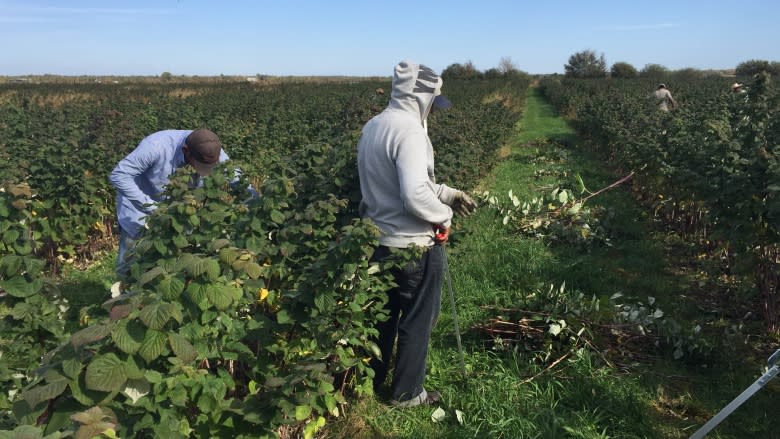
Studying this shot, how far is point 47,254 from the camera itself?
6328 millimetres

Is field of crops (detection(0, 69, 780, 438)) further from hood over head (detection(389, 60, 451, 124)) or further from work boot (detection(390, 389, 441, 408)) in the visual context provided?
hood over head (detection(389, 60, 451, 124))

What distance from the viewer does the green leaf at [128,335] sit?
5.02 ft

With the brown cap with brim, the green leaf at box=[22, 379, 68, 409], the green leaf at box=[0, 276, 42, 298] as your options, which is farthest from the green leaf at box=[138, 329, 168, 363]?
the brown cap with brim

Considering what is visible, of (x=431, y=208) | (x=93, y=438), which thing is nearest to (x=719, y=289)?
(x=431, y=208)

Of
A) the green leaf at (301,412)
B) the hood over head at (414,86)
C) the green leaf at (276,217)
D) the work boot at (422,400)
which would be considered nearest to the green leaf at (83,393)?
the green leaf at (301,412)

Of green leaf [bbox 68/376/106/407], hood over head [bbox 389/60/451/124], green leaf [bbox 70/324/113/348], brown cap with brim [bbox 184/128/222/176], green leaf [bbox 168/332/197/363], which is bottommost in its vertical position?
green leaf [bbox 68/376/106/407]

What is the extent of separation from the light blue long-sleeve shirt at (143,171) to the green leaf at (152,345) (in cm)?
258

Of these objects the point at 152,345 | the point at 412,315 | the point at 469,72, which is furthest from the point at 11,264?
the point at 469,72

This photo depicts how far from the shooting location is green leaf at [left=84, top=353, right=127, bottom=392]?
4.92 ft

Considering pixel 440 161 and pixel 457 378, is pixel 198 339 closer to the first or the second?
pixel 457 378

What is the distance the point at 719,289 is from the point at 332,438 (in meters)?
4.16

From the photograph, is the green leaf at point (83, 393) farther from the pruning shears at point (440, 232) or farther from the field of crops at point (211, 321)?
the pruning shears at point (440, 232)

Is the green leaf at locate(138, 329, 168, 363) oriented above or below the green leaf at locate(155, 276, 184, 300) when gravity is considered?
below

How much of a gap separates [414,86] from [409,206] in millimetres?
641
